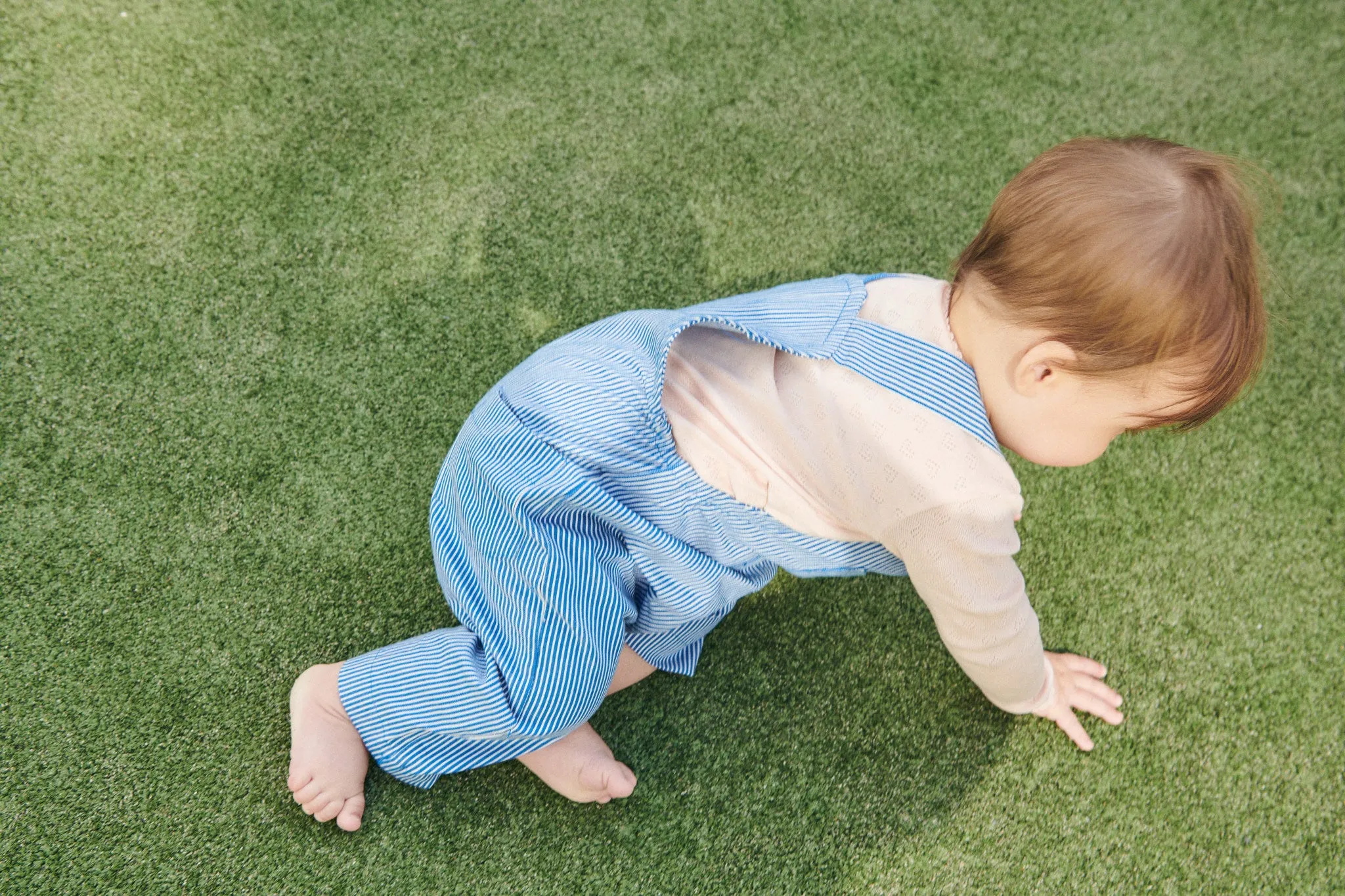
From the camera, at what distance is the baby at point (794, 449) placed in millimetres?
1027

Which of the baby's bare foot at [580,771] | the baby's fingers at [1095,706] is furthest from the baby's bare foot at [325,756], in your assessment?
the baby's fingers at [1095,706]

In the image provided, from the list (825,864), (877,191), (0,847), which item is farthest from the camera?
(877,191)

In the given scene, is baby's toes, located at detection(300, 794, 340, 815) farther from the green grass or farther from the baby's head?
the baby's head

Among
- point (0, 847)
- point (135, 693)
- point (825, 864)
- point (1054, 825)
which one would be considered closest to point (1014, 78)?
point (1054, 825)

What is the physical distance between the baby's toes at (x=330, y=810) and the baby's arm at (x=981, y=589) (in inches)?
31.8

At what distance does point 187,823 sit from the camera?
1.29 meters

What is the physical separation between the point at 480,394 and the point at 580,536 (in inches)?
18.9

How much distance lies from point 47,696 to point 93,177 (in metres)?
0.85

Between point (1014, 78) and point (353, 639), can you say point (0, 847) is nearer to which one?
point (353, 639)

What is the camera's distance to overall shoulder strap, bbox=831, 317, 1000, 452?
1.08 metres

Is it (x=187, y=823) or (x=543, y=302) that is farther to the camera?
(x=543, y=302)

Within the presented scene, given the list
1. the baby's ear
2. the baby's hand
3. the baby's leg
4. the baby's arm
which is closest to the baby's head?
the baby's ear

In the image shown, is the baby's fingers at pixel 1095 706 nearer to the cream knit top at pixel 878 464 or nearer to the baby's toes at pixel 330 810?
the cream knit top at pixel 878 464

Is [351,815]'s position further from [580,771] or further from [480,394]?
[480,394]
